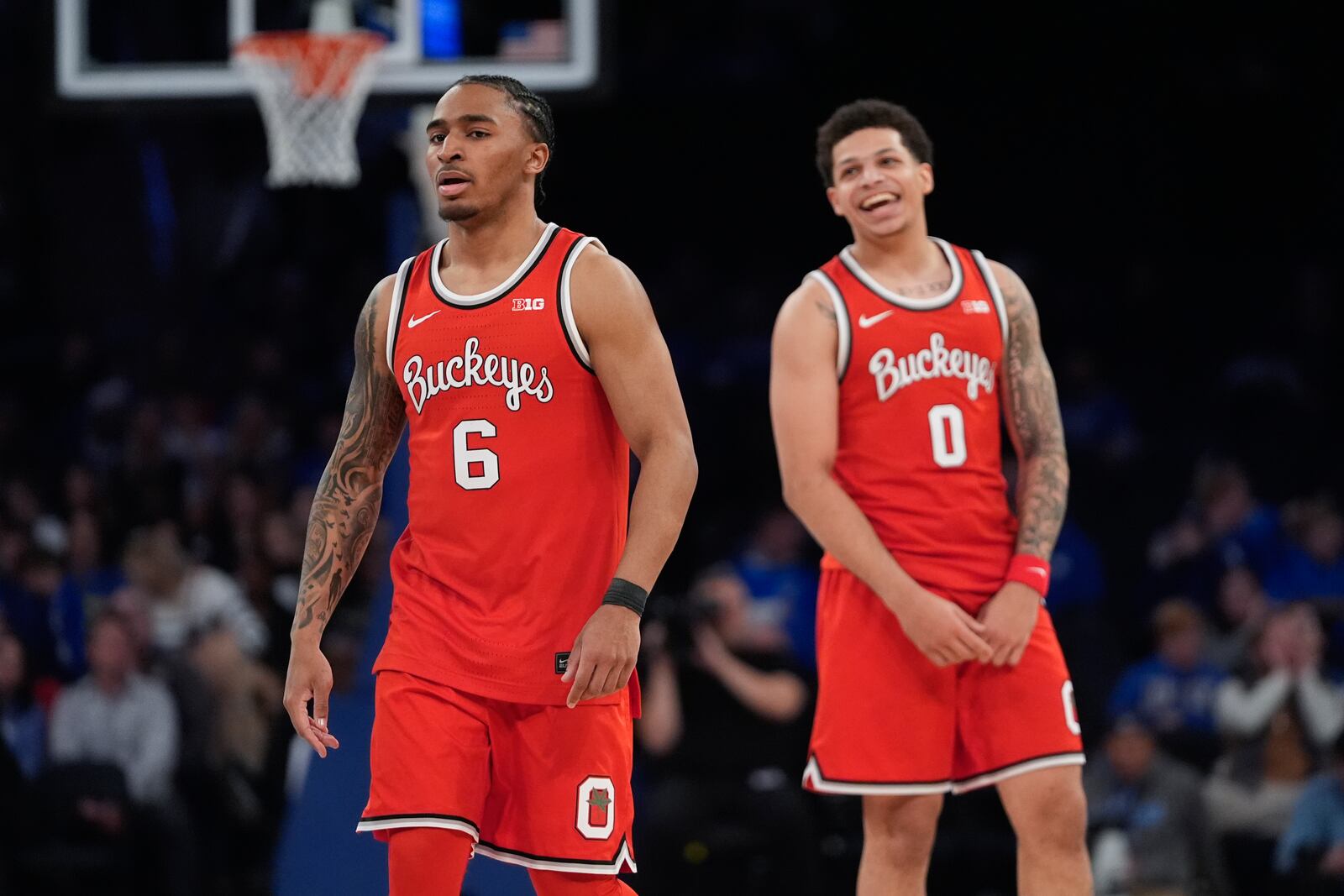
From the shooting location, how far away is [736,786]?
8.26 metres

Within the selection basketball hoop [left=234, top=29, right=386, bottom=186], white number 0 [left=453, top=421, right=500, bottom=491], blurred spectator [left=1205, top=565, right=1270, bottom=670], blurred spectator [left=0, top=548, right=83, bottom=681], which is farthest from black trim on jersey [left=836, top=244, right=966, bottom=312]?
blurred spectator [left=0, top=548, right=83, bottom=681]

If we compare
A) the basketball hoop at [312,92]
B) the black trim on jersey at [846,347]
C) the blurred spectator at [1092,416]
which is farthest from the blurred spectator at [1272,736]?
the basketball hoop at [312,92]

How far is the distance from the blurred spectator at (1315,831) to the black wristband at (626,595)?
195 inches

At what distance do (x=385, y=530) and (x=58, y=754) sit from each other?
6.69 feet

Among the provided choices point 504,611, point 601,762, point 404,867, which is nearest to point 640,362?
point 504,611

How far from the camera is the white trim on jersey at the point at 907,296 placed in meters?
4.93

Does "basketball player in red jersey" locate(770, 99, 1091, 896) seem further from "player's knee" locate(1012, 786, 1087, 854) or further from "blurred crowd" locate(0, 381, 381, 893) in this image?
"blurred crowd" locate(0, 381, 381, 893)

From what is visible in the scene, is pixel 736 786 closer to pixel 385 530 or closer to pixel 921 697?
pixel 385 530

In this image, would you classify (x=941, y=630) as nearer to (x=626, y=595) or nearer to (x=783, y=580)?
(x=626, y=595)

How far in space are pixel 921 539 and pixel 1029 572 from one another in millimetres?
295

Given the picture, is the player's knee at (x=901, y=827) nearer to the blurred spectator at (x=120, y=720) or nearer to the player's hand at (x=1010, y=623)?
the player's hand at (x=1010, y=623)

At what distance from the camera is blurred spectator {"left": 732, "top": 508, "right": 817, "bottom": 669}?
971 centimetres

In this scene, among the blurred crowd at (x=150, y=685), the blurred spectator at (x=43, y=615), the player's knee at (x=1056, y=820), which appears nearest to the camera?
the player's knee at (x=1056, y=820)

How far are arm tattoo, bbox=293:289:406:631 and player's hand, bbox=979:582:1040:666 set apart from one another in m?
1.63
